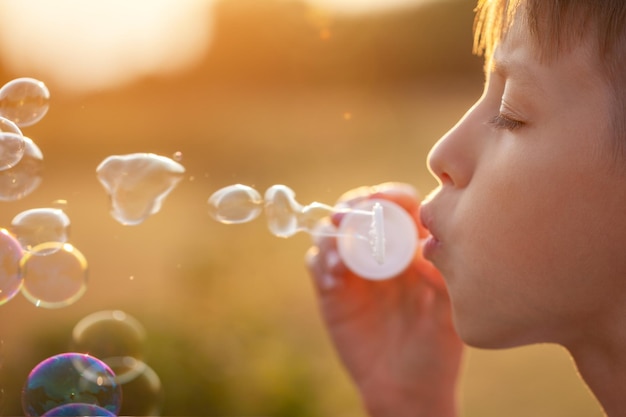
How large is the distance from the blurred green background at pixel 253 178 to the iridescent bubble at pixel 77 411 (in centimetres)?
10

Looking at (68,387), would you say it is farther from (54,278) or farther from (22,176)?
(22,176)

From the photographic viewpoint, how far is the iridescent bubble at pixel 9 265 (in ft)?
4.04

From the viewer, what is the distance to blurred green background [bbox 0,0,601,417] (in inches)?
115

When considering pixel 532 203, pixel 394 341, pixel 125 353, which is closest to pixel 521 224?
pixel 532 203

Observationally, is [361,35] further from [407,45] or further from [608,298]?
[608,298]

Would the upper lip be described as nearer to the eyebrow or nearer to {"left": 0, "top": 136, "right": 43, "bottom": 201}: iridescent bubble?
the eyebrow

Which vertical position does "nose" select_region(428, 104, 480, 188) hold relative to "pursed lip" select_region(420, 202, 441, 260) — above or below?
above

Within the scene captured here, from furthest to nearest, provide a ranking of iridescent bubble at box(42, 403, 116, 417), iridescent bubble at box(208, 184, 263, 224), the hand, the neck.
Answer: the hand → iridescent bubble at box(208, 184, 263, 224) → iridescent bubble at box(42, 403, 116, 417) → the neck

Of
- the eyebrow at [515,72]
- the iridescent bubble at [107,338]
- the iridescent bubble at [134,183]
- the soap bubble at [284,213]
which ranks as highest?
the eyebrow at [515,72]

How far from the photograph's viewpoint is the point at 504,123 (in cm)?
98

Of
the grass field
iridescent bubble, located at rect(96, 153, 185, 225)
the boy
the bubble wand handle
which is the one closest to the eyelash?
the boy

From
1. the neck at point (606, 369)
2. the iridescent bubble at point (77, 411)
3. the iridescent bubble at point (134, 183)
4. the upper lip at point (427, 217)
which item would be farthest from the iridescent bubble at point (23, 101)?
the neck at point (606, 369)

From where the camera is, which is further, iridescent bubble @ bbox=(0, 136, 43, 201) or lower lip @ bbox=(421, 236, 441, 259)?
iridescent bubble @ bbox=(0, 136, 43, 201)

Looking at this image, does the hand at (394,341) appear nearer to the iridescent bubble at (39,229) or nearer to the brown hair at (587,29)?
the iridescent bubble at (39,229)
